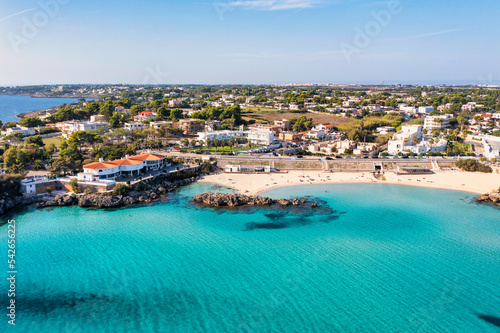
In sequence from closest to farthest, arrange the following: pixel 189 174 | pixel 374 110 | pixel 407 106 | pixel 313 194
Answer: pixel 313 194
pixel 189 174
pixel 374 110
pixel 407 106

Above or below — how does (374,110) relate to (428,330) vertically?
above

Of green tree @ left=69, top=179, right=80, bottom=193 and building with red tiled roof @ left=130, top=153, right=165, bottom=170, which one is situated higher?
building with red tiled roof @ left=130, top=153, right=165, bottom=170

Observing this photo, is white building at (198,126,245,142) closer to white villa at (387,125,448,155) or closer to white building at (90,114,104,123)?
white villa at (387,125,448,155)

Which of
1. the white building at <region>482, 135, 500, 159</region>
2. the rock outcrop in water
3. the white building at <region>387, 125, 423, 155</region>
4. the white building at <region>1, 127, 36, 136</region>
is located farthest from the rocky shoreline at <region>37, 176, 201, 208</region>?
the white building at <region>482, 135, 500, 159</region>

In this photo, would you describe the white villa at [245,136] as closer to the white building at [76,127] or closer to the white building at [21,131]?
the white building at [76,127]

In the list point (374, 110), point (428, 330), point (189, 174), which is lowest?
point (428, 330)

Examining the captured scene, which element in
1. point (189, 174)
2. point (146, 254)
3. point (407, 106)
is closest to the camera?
point (146, 254)

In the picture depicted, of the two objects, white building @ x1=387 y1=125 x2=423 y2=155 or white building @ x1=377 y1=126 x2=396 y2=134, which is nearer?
white building @ x1=387 y1=125 x2=423 y2=155

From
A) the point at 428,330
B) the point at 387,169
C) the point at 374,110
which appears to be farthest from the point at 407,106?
the point at 428,330

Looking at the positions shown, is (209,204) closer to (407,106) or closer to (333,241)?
(333,241)
